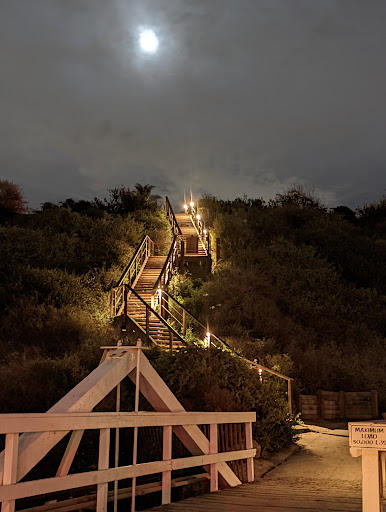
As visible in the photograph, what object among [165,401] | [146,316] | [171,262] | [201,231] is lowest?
[165,401]

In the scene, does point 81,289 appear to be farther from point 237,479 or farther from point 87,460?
point 237,479

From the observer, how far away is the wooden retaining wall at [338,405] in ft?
49.6

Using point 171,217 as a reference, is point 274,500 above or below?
below

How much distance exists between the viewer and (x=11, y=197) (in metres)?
43.0

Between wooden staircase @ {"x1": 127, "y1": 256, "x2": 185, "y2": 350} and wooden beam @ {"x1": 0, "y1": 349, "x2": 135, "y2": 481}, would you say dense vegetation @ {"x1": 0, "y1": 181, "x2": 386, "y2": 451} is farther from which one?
wooden beam @ {"x1": 0, "y1": 349, "x2": 135, "y2": 481}

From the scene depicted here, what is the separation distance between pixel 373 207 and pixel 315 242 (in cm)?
1482

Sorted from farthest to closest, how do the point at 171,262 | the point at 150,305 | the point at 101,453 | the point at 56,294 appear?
the point at 171,262
the point at 150,305
the point at 56,294
the point at 101,453

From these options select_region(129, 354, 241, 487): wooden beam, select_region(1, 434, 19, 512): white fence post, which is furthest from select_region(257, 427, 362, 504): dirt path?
select_region(1, 434, 19, 512): white fence post

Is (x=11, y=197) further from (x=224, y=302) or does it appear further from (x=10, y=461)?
(x=10, y=461)

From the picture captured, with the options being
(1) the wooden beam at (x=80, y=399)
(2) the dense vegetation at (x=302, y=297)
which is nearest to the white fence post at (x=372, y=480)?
(1) the wooden beam at (x=80, y=399)

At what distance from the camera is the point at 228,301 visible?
2241cm

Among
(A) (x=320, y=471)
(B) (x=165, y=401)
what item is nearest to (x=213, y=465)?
(B) (x=165, y=401)

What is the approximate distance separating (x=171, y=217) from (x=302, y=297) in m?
11.8

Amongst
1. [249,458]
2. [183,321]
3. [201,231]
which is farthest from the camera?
[201,231]
